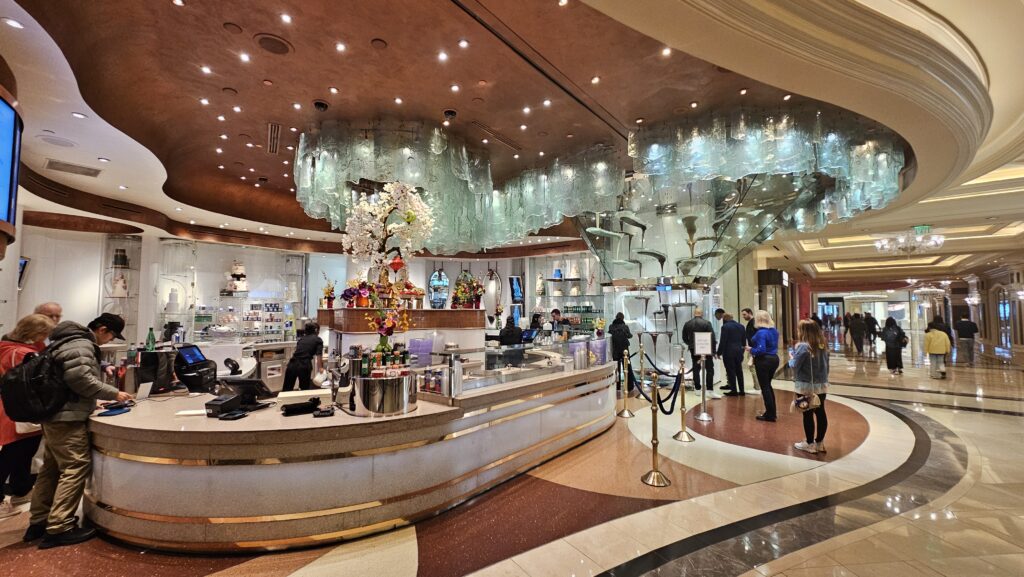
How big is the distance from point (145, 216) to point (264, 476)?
8.11 m

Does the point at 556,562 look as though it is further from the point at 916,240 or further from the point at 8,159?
the point at 916,240

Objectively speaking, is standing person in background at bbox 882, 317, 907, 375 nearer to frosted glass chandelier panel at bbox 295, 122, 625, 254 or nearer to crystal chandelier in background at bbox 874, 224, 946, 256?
crystal chandelier in background at bbox 874, 224, 946, 256

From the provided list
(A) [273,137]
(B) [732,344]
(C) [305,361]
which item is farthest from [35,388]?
(B) [732,344]

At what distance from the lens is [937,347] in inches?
387

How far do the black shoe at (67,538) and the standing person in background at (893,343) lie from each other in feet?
47.6

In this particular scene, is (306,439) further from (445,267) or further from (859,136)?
(445,267)

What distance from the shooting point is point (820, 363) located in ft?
14.8

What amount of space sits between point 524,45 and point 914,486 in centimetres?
527

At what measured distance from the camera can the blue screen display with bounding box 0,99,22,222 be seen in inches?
93.6

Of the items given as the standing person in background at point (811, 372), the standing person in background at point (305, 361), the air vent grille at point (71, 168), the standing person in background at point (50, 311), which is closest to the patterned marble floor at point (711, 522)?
the standing person in background at point (811, 372)

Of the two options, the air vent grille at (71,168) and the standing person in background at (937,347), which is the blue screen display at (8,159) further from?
the standing person in background at (937,347)

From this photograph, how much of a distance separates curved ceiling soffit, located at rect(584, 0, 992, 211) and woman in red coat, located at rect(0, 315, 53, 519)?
4741mm

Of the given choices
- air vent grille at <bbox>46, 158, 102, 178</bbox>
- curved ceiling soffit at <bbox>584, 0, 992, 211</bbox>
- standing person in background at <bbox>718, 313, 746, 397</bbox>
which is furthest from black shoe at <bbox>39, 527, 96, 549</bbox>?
standing person in background at <bbox>718, 313, 746, 397</bbox>

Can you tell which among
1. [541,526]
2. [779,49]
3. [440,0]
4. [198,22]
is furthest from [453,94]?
[541,526]
